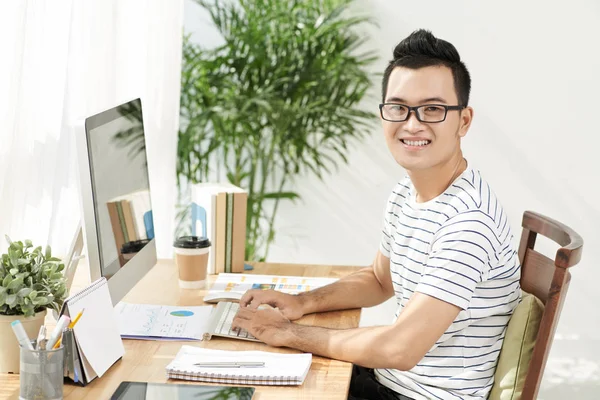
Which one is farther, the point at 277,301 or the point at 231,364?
the point at 277,301

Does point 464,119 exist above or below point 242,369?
above

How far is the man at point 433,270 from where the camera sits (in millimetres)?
1578

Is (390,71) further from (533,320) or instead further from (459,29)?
(459,29)

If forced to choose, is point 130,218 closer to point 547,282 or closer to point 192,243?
point 192,243

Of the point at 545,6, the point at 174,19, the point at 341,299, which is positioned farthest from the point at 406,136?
the point at 545,6

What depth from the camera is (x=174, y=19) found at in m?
2.84

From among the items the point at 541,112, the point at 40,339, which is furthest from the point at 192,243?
the point at 541,112

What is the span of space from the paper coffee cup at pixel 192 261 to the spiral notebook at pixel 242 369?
0.47 metres

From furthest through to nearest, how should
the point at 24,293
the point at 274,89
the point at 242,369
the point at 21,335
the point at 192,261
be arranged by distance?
the point at 274,89 → the point at 192,261 → the point at 242,369 → the point at 24,293 → the point at 21,335

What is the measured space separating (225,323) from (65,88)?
2.35 ft

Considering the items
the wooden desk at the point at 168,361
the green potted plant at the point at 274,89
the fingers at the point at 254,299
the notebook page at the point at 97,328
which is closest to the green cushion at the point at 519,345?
the wooden desk at the point at 168,361

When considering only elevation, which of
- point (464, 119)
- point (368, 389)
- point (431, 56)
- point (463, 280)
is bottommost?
point (368, 389)

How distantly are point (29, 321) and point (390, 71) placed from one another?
940 mm

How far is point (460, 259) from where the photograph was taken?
62.5 inches
